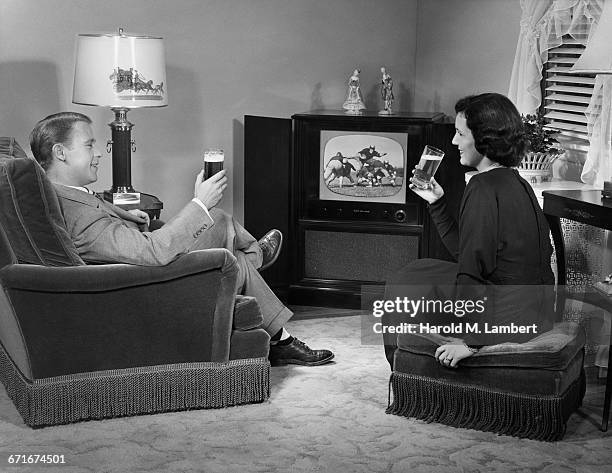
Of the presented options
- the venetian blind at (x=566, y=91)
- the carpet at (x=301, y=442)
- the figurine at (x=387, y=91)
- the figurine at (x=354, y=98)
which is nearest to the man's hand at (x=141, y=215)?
the carpet at (x=301, y=442)

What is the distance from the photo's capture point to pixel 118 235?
3.40 m

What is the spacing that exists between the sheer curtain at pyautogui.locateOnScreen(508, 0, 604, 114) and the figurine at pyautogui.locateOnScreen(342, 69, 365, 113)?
91 cm

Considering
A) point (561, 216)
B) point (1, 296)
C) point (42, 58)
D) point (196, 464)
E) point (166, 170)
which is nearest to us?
point (196, 464)

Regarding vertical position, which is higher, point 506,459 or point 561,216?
point 561,216

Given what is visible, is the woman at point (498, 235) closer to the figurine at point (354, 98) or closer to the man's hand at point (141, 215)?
the man's hand at point (141, 215)

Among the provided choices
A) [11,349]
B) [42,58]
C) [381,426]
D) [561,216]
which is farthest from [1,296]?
[561,216]

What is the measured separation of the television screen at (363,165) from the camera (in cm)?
498

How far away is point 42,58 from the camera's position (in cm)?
482

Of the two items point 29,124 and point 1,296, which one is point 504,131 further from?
point 29,124

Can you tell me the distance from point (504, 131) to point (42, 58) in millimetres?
2624

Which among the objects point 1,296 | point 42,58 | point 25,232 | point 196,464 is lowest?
point 196,464

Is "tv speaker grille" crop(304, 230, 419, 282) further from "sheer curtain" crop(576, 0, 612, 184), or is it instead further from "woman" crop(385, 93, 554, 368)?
"woman" crop(385, 93, 554, 368)

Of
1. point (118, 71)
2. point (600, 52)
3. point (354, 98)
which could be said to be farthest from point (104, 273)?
point (354, 98)

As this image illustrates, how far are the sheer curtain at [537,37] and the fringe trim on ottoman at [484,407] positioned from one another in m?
1.64
